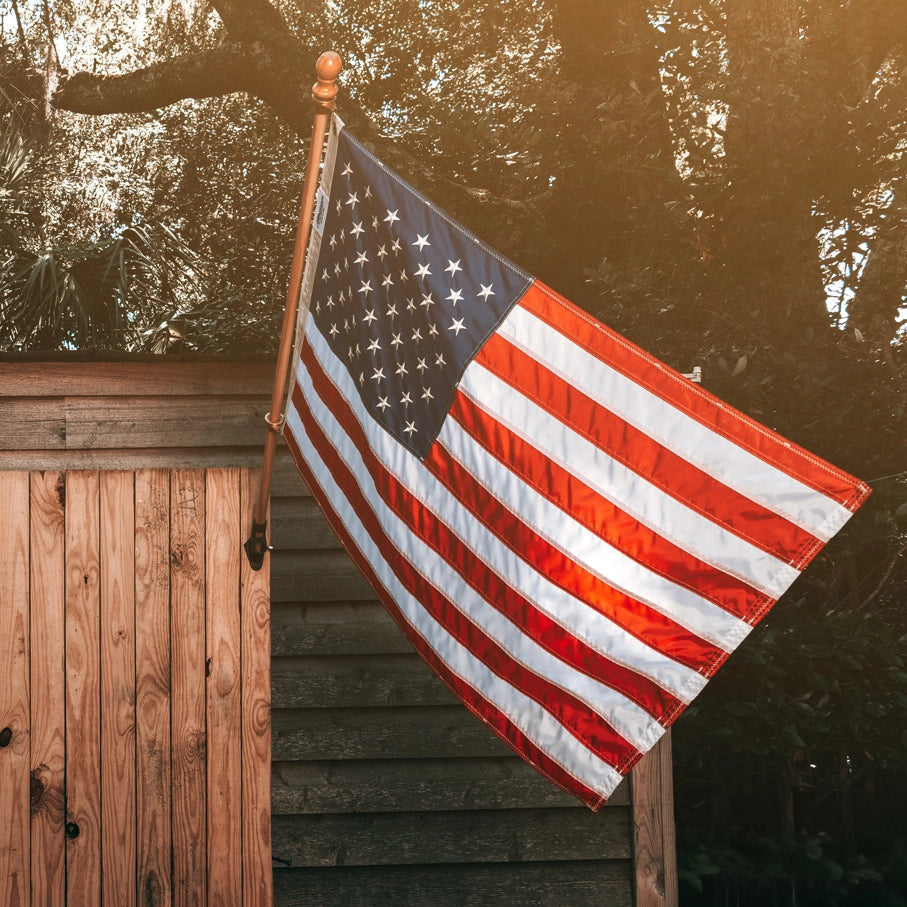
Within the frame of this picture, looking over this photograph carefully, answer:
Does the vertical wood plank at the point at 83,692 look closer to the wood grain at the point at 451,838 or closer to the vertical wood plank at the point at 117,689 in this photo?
Result: the vertical wood plank at the point at 117,689

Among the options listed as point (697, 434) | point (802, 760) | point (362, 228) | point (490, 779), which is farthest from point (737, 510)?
point (802, 760)

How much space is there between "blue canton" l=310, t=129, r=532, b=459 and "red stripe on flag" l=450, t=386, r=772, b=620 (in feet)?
0.41

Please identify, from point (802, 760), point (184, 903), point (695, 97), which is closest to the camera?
point (184, 903)

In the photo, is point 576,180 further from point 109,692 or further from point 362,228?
point 109,692

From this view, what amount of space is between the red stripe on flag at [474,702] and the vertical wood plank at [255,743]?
261 mm

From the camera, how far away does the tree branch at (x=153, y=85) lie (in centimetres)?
796

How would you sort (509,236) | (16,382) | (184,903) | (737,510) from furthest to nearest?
(509,236), (16,382), (184,903), (737,510)

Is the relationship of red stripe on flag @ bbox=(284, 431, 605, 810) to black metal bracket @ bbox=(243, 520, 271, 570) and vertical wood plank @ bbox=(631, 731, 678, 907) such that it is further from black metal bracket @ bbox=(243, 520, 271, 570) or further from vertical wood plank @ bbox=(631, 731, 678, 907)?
vertical wood plank @ bbox=(631, 731, 678, 907)

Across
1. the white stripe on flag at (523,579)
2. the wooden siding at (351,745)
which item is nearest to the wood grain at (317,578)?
the wooden siding at (351,745)

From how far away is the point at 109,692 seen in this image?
8.71 feet

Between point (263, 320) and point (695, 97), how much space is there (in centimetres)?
375

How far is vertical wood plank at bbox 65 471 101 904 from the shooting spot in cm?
262

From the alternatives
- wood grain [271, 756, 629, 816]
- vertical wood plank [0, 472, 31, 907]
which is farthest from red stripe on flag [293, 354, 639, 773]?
wood grain [271, 756, 629, 816]

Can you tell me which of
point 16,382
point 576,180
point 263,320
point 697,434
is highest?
point 576,180
